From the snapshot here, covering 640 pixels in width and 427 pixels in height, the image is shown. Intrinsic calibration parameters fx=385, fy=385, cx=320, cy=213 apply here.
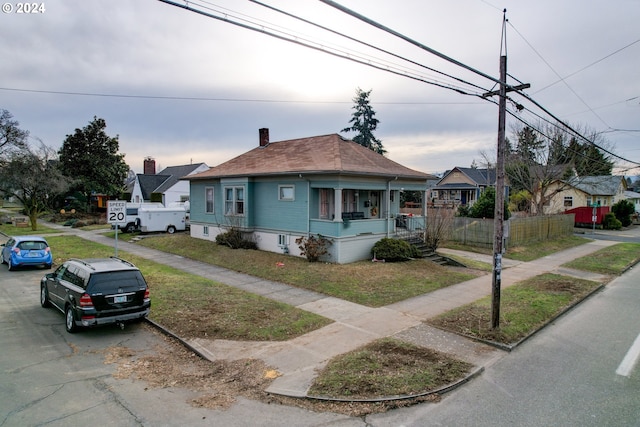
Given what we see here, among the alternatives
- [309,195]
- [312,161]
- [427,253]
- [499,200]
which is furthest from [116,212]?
[427,253]

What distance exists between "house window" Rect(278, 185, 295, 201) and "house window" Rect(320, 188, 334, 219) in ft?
4.71

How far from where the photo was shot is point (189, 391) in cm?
657

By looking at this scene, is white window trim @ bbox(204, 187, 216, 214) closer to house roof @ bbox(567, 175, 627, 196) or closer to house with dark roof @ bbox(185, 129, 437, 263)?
house with dark roof @ bbox(185, 129, 437, 263)

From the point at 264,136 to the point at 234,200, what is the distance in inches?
244

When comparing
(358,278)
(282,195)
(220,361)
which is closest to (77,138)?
(282,195)

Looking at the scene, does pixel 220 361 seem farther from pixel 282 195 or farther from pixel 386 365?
pixel 282 195

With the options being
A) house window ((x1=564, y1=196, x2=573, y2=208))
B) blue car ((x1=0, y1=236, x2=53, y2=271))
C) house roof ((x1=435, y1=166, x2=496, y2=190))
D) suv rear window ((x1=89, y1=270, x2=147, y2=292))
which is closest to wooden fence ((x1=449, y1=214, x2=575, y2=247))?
suv rear window ((x1=89, y1=270, x2=147, y2=292))

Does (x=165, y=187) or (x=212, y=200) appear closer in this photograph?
(x=212, y=200)

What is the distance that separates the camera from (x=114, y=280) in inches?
366

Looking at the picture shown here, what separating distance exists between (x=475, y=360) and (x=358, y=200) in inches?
525

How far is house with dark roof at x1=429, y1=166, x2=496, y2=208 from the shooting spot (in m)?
53.9

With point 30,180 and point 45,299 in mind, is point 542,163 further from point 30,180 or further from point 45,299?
point 30,180

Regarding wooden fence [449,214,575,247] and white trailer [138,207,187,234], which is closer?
wooden fence [449,214,575,247]

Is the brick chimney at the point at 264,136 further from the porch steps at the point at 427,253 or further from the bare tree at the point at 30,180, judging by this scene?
the bare tree at the point at 30,180
